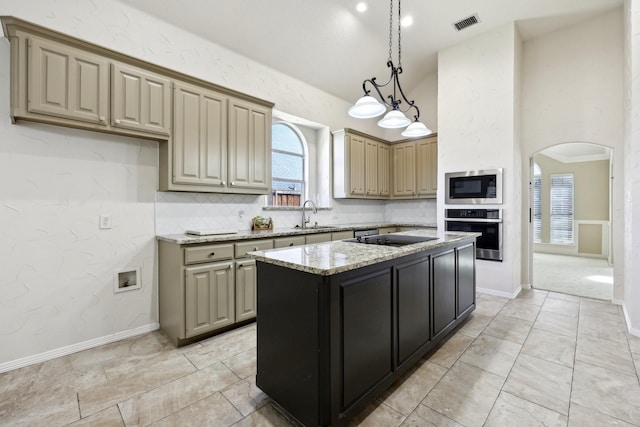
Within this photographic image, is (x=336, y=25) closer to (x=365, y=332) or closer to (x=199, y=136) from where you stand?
(x=199, y=136)

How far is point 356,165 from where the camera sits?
16.3 ft

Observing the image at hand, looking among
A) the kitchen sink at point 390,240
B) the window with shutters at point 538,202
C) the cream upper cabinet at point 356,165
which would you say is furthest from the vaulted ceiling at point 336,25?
the window with shutters at point 538,202

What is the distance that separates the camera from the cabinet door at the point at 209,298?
2.62 meters

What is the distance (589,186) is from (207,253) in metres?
8.58

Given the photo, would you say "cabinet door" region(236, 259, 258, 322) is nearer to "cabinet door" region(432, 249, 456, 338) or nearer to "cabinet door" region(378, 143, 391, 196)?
"cabinet door" region(432, 249, 456, 338)

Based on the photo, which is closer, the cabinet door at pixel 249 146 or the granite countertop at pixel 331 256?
the granite countertop at pixel 331 256

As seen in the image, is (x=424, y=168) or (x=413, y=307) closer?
(x=413, y=307)

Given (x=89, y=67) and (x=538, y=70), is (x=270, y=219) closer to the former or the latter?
(x=89, y=67)

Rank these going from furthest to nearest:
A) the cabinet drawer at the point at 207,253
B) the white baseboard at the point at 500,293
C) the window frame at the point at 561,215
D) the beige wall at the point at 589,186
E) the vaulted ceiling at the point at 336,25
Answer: the window frame at the point at 561,215, the beige wall at the point at 589,186, the white baseboard at the point at 500,293, the vaulted ceiling at the point at 336,25, the cabinet drawer at the point at 207,253

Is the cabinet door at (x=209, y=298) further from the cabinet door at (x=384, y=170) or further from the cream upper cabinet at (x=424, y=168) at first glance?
the cream upper cabinet at (x=424, y=168)

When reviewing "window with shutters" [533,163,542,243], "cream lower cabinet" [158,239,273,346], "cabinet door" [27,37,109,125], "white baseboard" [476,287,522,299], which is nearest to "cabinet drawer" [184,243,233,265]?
"cream lower cabinet" [158,239,273,346]

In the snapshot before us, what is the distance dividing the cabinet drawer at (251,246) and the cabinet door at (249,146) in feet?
2.26

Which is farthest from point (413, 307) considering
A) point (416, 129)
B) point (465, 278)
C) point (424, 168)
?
point (424, 168)

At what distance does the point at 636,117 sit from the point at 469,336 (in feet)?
8.45
